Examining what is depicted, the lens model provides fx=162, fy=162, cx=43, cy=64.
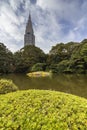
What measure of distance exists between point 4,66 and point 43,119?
99.8ft

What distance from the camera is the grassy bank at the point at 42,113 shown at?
8.46 feet

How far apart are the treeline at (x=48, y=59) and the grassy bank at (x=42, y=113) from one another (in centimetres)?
2717

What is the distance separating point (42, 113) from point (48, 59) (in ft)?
114

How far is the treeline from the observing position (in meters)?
30.8

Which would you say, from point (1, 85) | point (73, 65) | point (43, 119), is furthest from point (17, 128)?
point (73, 65)

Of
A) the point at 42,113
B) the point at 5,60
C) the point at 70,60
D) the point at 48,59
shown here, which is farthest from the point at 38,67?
the point at 42,113

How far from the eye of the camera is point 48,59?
1478 inches

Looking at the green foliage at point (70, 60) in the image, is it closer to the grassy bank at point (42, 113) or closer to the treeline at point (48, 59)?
the treeline at point (48, 59)

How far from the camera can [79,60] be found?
30.8 metres

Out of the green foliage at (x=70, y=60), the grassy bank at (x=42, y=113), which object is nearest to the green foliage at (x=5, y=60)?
the green foliage at (x=70, y=60)

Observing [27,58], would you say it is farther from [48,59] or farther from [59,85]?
[59,85]

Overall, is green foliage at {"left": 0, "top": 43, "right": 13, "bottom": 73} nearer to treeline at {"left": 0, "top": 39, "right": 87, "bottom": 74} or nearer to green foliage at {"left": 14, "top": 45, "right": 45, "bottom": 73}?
treeline at {"left": 0, "top": 39, "right": 87, "bottom": 74}

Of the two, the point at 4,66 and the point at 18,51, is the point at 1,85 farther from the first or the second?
the point at 18,51

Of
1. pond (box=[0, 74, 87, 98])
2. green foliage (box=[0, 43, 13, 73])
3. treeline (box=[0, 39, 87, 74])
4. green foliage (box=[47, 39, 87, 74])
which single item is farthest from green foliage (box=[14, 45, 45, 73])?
pond (box=[0, 74, 87, 98])
